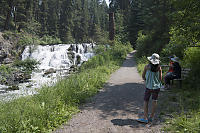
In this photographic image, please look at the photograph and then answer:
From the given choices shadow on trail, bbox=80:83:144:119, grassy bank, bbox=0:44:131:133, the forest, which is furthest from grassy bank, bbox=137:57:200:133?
grassy bank, bbox=0:44:131:133

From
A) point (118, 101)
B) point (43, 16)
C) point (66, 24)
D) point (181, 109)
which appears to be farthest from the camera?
point (43, 16)

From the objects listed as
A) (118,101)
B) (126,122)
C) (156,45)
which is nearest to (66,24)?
(156,45)

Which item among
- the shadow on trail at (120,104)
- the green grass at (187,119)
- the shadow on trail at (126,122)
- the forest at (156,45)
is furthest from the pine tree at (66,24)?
the shadow on trail at (126,122)

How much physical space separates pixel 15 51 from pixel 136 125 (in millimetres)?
23393

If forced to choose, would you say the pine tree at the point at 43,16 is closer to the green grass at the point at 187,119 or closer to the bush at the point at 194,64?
the bush at the point at 194,64

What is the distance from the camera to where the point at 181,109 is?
4.89 metres

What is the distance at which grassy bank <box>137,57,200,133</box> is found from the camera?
369cm

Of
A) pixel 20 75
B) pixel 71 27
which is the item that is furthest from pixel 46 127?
pixel 71 27

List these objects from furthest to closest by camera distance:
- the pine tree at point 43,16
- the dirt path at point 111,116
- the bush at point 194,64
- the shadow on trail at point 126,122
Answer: the pine tree at point 43,16 → the bush at point 194,64 → the shadow on trail at point 126,122 → the dirt path at point 111,116

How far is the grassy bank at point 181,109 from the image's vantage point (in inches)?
145

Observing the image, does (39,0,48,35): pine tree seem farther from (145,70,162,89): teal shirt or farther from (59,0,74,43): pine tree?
(145,70,162,89): teal shirt

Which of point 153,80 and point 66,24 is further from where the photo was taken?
point 66,24

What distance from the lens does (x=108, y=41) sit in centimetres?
2097

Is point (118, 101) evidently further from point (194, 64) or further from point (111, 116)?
point (194, 64)
